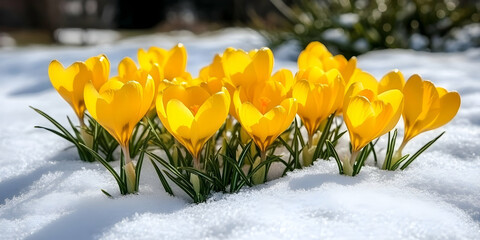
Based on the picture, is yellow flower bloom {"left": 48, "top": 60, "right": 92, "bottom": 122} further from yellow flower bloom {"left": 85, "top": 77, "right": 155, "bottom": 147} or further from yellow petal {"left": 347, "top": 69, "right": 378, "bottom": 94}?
yellow petal {"left": 347, "top": 69, "right": 378, "bottom": 94}

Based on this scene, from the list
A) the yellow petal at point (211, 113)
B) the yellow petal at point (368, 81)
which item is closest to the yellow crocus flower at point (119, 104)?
the yellow petal at point (211, 113)

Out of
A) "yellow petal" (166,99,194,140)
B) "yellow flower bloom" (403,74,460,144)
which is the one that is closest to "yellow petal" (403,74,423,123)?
"yellow flower bloom" (403,74,460,144)

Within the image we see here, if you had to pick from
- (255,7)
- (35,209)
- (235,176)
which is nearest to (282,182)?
(235,176)

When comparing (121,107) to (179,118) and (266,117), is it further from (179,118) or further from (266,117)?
(266,117)

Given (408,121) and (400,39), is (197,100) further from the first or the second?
(400,39)

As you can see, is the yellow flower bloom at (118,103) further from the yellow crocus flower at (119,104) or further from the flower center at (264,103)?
the flower center at (264,103)

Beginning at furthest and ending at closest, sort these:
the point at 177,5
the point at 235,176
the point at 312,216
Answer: the point at 177,5, the point at 235,176, the point at 312,216

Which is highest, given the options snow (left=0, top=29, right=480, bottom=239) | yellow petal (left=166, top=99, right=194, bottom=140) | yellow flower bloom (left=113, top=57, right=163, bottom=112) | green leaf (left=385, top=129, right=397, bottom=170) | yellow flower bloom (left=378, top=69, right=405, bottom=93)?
yellow flower bloom (left=378, top=69, right=405, bottom=93)
